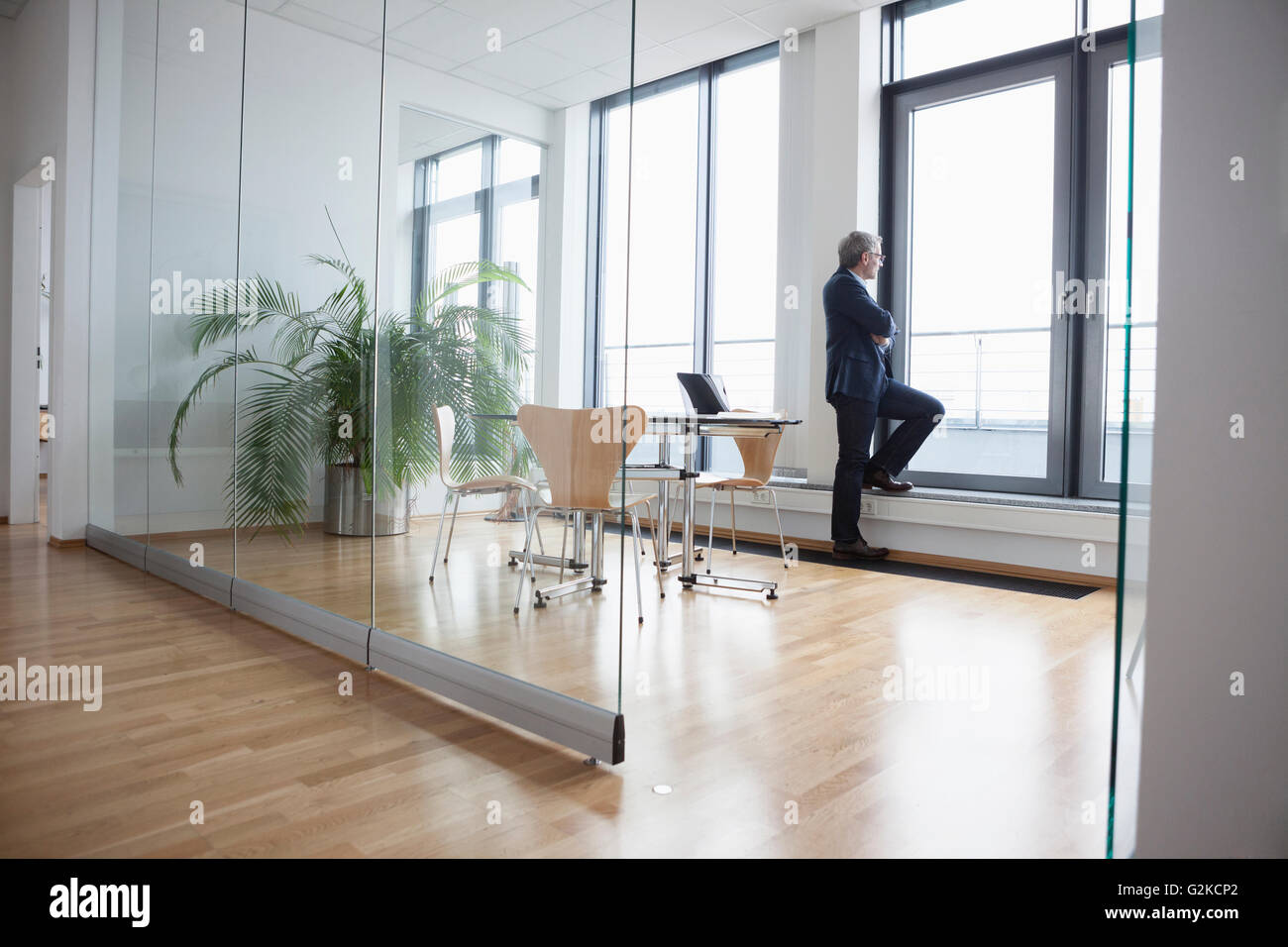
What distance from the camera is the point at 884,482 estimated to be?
5109 mm

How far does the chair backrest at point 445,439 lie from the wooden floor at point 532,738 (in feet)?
0.54

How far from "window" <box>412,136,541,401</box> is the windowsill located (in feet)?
10.6

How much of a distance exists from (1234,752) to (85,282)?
580 cm

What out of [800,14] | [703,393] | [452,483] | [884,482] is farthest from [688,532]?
[800,14]

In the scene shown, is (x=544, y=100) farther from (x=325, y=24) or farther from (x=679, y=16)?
(x=679, y=16)

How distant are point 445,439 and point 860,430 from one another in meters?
2.89

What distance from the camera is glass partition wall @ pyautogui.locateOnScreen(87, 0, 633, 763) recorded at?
2.32 meters

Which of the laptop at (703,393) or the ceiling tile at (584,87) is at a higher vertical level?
the ceiling tile at (584,87)

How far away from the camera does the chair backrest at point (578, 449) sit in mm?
2297

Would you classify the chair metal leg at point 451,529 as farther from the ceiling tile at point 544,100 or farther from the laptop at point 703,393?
the laptop at point 703,393

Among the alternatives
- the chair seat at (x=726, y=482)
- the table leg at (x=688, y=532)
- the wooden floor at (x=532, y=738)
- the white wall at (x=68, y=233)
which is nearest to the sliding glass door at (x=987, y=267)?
the chair seat at (x=726, y=482)

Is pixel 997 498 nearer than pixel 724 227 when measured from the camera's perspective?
Yes

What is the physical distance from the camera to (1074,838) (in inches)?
67.0

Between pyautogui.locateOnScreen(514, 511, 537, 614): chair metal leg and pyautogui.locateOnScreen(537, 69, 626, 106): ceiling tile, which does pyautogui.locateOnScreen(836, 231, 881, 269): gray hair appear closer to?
pyautogui.locateOnScreen(537, 69, 626, 106): ceiling tile
